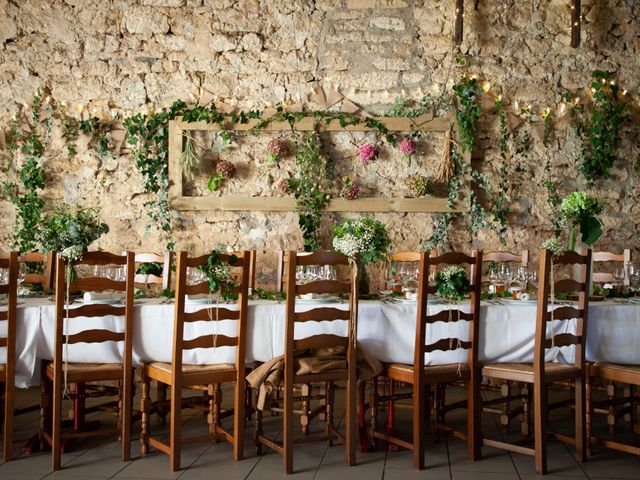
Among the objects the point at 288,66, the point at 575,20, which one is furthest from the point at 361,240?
the point at 575,20

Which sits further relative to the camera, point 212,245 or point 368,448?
point 212,245

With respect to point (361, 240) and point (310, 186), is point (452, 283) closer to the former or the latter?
point (361, 240)

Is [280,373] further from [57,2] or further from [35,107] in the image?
[57,2]

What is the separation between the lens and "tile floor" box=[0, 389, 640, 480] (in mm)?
3244

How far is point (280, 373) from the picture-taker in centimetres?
335

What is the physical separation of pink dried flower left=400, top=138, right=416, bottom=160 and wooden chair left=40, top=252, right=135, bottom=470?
3.12m

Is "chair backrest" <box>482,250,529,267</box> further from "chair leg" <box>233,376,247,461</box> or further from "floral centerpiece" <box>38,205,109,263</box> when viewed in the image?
"floral centerpiece" <box>38,205,109,263</box>

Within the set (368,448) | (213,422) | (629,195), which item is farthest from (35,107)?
(629,195)

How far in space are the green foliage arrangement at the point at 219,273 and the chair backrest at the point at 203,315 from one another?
0.4 inches

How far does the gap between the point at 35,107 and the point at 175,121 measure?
1.26m

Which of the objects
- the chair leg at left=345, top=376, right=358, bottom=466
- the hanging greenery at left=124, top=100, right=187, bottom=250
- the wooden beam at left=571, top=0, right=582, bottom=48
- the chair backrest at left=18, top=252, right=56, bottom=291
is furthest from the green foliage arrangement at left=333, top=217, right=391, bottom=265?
the wooden beam at left=571, top=0, right=582, bottom=48

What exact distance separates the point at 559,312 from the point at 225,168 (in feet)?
11.0

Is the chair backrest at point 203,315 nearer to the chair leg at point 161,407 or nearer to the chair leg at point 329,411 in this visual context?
the chair leg at point 329,411

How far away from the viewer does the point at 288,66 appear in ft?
19.9
